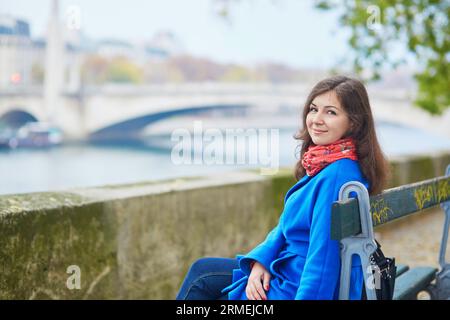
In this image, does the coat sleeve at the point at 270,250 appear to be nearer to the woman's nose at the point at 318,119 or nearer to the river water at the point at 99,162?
the woman's nose at the point at 318,119

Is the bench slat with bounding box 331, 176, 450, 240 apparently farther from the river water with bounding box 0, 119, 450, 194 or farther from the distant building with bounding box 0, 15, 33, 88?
the river water with bounding box 0, 119, 450, 194

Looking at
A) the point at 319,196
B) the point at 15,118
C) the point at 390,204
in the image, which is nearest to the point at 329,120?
the point at 319,196

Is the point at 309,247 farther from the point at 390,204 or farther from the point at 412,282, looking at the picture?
the point at 412,282

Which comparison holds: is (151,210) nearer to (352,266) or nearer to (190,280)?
(190,280)


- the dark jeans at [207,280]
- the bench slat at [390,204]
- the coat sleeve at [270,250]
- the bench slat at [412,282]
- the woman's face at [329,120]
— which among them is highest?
the woman's face at [329,120]

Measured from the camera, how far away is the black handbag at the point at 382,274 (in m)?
1.89

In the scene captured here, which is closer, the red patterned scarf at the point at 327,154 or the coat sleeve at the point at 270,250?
the red patterned scarf at the point at 327,154

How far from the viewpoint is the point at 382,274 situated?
1918 millimetres

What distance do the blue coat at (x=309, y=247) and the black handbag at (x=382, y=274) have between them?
66 mm

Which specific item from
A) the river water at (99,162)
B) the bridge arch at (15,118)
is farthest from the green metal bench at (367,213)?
the river water at (99,162)

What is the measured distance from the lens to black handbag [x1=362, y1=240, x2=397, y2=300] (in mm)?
1886

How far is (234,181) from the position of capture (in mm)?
4176

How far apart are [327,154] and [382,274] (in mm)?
399
